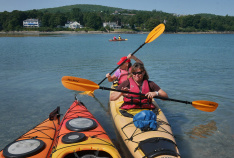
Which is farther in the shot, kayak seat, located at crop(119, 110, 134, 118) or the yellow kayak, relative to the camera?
kayak seat, located at crop(119, 110, 134, 118)

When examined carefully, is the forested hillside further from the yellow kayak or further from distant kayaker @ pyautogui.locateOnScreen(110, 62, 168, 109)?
the yellow kayak

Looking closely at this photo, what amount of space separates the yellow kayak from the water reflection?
1.29 m

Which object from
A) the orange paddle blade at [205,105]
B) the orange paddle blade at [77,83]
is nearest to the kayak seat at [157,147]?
the orange paddle blade at [205,105]

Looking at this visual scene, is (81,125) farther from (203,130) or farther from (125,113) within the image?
(203,130)

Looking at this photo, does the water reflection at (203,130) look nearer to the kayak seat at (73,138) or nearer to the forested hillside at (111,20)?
the kayak seat at (73,138)

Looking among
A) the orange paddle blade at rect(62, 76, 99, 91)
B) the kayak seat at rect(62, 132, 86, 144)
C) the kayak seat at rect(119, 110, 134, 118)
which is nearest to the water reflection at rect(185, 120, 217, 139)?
the kayak seat at rect(119, 110, 134, 118)

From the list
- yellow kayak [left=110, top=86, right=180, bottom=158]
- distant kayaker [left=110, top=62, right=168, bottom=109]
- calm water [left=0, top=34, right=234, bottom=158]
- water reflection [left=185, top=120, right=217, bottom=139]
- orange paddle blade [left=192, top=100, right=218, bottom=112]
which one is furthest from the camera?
water reflection [left=185, top=120, right=217, bottom=139]

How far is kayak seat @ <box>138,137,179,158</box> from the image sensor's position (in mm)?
3569

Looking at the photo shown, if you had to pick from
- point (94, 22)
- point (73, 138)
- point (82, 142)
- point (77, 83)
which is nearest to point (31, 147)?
point (73, 138)

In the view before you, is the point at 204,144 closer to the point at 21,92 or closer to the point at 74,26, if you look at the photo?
the point at 21,92

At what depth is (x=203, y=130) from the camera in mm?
5891

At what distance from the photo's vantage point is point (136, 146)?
392cm

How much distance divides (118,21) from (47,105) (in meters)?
129

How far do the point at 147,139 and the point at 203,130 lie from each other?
8.70 ft
